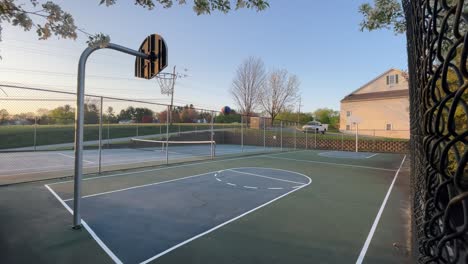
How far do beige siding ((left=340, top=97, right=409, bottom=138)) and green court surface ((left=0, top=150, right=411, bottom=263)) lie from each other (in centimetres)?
2178

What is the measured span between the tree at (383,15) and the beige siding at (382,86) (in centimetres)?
2571

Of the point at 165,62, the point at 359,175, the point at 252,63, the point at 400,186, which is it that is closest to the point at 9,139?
the point at 165,62

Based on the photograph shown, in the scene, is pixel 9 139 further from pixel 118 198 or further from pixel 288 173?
pixel 288 173

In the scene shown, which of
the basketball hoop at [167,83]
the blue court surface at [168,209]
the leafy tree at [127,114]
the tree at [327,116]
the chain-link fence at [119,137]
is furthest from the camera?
the tree at [327,116]

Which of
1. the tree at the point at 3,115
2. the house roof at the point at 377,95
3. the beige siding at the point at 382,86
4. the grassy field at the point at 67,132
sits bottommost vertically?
the grassy field at the point at 67,132

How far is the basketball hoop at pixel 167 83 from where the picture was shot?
95.0ft

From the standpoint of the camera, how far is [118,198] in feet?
18.6

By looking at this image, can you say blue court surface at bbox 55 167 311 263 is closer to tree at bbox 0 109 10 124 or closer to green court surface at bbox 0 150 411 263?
green court surface at bbox 0 150 411 263

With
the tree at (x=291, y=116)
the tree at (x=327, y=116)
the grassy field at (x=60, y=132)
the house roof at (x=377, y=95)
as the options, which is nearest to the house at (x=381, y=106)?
the house roof at (x=377, y=95)

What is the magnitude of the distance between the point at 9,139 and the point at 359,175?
16986 mm

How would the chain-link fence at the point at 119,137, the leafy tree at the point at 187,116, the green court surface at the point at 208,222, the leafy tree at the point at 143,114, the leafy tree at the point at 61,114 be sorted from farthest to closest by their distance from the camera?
the leafy tree at the point at 187,116 → the leafy tree at the point at 143,114 → the leafy tree at the point at 61,114 → the chain-link fence at the point at 119,137 → the green court surface at the point at 208,222

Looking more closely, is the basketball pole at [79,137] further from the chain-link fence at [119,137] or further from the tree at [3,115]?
the tree at [3,115]

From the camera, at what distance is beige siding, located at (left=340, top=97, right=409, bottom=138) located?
25984mm

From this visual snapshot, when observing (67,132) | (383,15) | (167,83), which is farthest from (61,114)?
(167,83)
